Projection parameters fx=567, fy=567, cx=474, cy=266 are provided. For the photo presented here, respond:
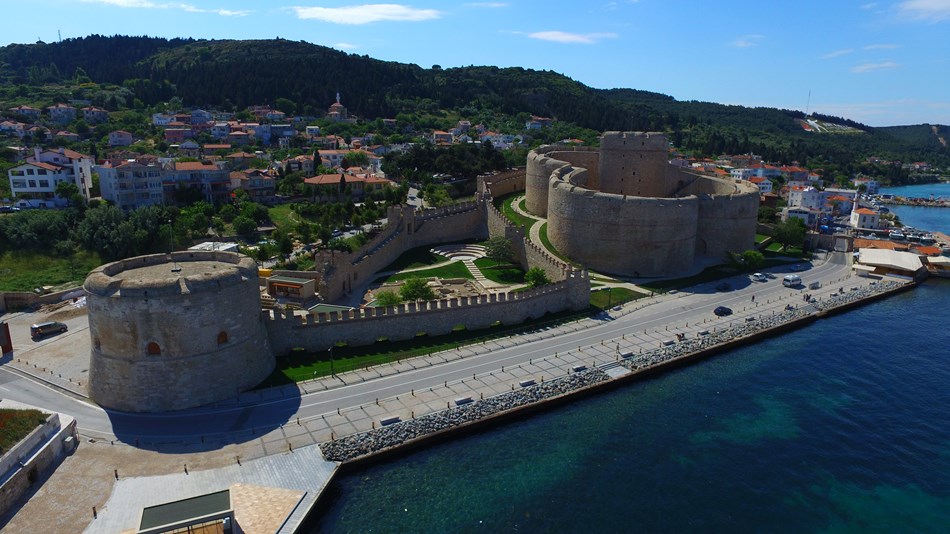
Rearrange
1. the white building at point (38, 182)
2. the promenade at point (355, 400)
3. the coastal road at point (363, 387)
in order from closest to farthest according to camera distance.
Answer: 1. the promenade at point (355, 400)
2. the coastal road at point (363, 387)
3. the white building at point (38, 182)

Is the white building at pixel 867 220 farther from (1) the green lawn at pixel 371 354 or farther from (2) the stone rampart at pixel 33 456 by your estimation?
(2) the stone rampart at pixel 33 456

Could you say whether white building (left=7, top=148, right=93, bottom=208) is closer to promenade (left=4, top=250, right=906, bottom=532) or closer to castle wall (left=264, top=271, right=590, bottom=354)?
promenade (left=4, top=250, right=906, bottom=532)

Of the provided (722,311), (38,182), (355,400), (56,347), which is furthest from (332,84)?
(355,400)

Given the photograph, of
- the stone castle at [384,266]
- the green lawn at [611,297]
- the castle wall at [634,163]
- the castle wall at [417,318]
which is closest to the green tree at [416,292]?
the stone castle at [384,266]

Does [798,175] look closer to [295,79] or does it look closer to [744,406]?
[744,406]

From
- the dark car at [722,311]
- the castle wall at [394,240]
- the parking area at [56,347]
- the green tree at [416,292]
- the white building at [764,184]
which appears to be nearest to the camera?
the parking area at [56,347]
